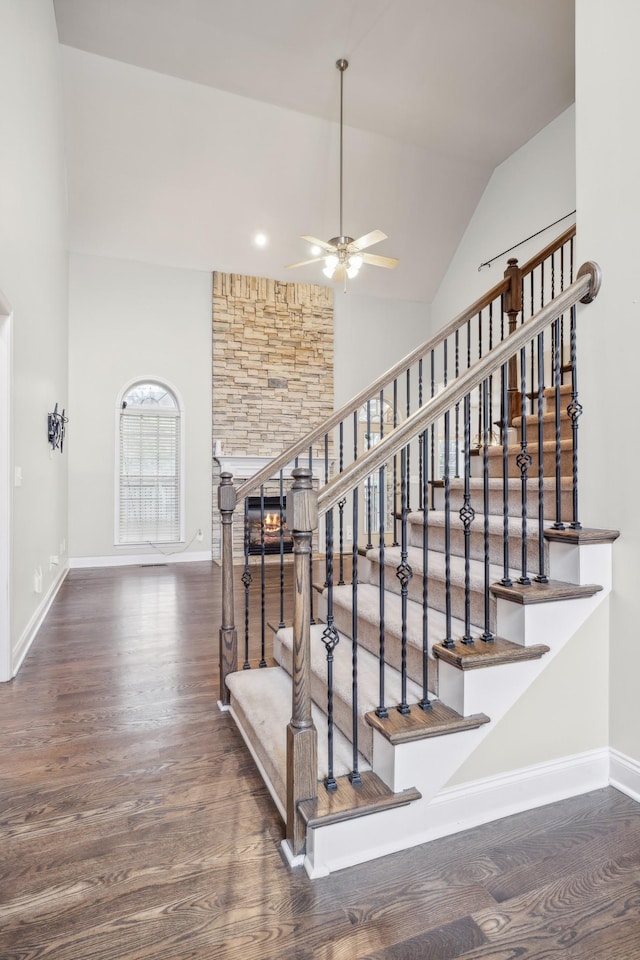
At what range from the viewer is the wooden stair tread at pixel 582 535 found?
6.34ft

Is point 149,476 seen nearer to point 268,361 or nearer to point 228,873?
point 268,361

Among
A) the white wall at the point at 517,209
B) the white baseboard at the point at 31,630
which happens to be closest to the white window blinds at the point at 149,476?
the white baseboard at the point at 31,630

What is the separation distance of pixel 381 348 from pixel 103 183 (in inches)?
178

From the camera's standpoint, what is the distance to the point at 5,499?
2943mm

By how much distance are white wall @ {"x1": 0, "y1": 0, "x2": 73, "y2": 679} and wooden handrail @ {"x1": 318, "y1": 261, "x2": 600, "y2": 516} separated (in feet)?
7.86

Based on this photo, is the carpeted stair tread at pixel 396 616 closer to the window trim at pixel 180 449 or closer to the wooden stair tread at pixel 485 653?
the wooden stair tread at pixel 485 653

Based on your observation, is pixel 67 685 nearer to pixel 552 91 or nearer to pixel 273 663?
pixel 273 663

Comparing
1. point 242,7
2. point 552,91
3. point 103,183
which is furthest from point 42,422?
point 552,91

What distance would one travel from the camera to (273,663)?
115 inches

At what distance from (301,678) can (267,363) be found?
663cm

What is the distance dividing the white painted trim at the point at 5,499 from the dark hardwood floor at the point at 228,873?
695mm

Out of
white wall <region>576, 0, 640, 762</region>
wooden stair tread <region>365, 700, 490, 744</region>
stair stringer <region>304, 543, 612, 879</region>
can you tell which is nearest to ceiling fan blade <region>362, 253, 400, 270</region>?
white wall <region>576, 0, 640, 762</region>

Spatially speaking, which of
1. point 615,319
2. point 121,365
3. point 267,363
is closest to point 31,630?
point 615,319

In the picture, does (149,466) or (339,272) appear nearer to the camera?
(339,272)
